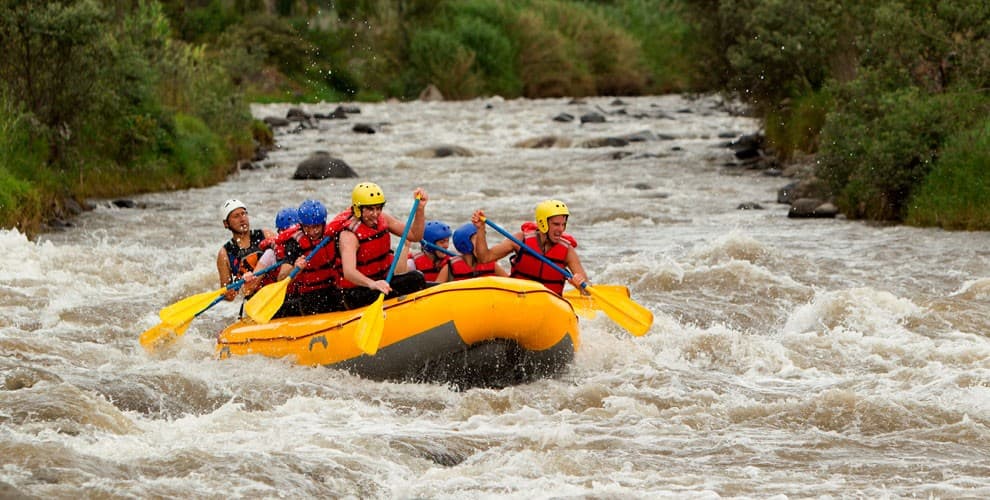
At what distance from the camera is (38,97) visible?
16391mm

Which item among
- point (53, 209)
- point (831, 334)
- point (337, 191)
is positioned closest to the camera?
point (831, 334)

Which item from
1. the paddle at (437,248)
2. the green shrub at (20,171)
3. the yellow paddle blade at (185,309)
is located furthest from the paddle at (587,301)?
the green shrub at (20,171)

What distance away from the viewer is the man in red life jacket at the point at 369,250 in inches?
346

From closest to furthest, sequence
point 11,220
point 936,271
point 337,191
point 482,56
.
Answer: point 936,271, point 11,220, point 337,191, point 482,56

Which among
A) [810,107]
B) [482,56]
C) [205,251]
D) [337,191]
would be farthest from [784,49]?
[482,56]

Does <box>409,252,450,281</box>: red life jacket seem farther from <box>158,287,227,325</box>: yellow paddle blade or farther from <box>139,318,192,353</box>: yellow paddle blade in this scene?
<box>139,318,192,353</box>: yellow paddle blade

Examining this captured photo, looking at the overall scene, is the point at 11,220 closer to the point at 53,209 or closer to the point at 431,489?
the point at 53,209

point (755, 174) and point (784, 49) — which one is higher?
point (784, 49)

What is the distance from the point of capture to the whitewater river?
6473 millimetres

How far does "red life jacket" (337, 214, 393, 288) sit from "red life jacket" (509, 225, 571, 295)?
97 centimetres

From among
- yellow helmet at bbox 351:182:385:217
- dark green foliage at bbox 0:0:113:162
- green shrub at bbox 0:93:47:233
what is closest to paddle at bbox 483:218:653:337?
yellow helmet at bbox 351:182:385:217

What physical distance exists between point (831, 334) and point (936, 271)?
2.76 m

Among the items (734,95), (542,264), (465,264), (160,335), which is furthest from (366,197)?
(734,95)

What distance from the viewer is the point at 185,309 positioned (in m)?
9.45
